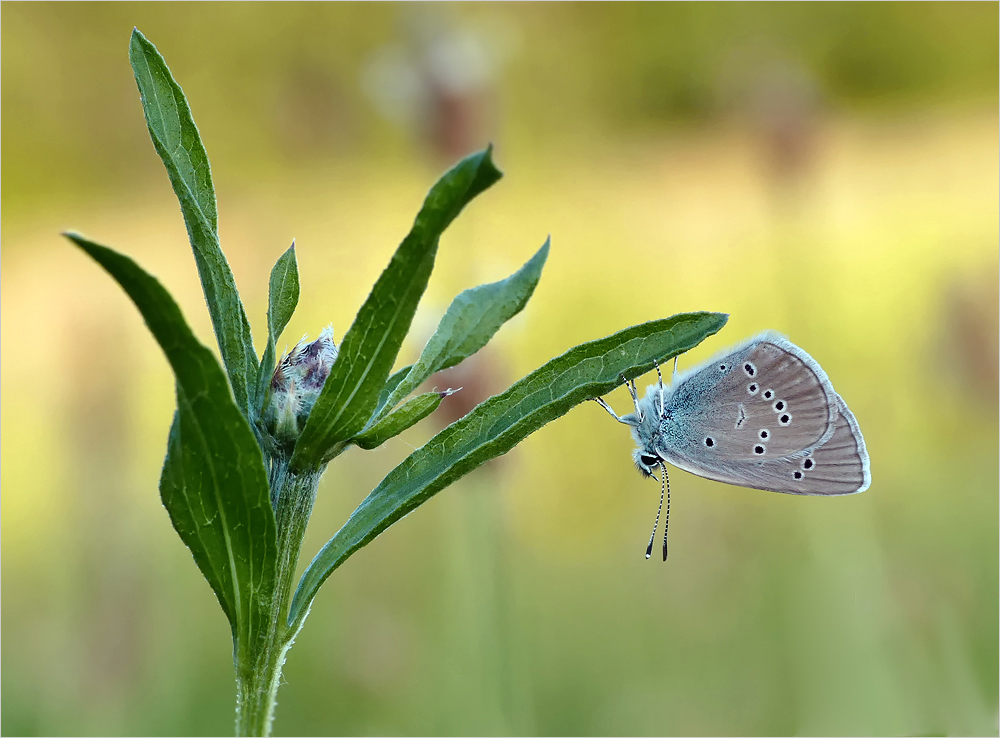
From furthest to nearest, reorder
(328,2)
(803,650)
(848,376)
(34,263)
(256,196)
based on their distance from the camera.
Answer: (328,2)
(34,263)
(256,196)
(848,376)
(803,650)

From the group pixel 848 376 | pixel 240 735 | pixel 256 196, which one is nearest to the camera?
pixel 240 735

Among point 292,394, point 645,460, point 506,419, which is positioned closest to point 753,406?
point 645,460

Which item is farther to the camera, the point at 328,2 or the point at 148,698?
the point at 328,2

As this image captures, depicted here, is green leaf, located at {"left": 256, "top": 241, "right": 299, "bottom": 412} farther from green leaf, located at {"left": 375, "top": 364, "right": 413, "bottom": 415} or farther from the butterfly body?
the butterfly body

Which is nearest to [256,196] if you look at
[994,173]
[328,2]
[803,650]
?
[328,2]

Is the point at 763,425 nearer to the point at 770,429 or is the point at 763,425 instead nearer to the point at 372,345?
the point at 770,429

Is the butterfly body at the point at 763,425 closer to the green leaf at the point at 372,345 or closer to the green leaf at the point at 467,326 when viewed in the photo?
the green leaf at the point at 467,326

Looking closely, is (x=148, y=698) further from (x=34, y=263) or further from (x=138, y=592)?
(x=34, y=263)

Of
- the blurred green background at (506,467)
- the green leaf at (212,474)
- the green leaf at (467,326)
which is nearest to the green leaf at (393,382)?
the green leaf at (467,326)
